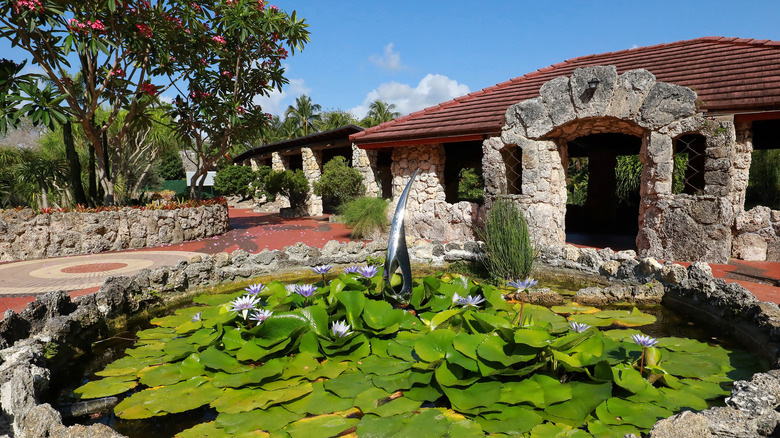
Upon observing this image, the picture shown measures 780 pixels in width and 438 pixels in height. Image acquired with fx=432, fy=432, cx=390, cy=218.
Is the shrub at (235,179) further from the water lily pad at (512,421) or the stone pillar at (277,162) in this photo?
the water lily pad at (512,421)

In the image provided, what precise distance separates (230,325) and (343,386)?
37.9 inches

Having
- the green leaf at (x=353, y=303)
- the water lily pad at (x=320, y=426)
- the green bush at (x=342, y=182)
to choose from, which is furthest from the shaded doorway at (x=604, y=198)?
the water lily pad at (x=320, y=426)

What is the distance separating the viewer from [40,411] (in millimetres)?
1792

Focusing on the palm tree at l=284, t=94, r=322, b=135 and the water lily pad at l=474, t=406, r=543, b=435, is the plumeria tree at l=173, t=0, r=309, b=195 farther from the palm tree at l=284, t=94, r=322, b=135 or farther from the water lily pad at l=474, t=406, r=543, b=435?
the palm tree at l=284, t=94, r=322, b=135

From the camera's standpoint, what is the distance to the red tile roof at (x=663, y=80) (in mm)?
6000

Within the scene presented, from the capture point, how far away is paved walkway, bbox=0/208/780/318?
15.7 feet

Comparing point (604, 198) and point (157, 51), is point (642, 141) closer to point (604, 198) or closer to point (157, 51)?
point (604, 198)

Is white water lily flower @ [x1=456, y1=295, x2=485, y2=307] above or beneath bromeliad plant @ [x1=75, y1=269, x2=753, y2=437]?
above

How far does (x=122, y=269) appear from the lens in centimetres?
614

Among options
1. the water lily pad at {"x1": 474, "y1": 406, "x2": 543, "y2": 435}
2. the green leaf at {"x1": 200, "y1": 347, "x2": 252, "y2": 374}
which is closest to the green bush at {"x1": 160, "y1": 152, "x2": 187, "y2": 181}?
the green leaf at {"x1": 200, "y1": 347, "x2": 252, "y2": 374}

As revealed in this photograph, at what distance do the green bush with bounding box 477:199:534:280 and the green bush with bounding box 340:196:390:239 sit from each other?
14.1 feet

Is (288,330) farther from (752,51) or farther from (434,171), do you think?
(752,51)

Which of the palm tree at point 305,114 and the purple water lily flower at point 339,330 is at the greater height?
the palm tree at point 305,114

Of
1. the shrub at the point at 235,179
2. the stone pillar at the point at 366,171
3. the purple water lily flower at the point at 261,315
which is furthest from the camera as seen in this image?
the shrub at the point at 235,179
